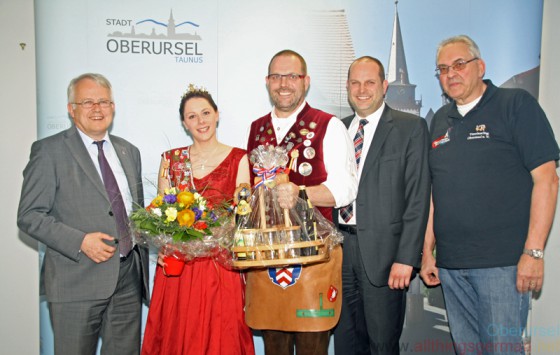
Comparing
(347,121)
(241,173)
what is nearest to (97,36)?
(241,173)

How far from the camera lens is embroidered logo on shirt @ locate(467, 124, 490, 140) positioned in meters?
2.96

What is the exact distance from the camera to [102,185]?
119 inches

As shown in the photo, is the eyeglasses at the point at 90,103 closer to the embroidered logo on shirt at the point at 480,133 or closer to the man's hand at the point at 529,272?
the embroidered logo on shirt at the point at 480,133

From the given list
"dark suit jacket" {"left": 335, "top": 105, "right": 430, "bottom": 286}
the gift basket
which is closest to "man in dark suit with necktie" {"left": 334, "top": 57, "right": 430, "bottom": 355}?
"dark suit jacket" {"left": 335, "top": 105, "right": 430, "bottom": 286}

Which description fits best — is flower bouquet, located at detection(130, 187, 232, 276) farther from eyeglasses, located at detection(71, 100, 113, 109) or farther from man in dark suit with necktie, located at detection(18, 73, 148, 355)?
eyeglasses, located at detection(71, 100, 113, 109)

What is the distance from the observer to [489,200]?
292 cm

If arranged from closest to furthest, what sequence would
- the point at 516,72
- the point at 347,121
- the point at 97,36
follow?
the point at 347,121, the point at 97,36, the point at 516,72

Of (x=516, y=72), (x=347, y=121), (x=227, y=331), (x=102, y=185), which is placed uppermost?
(x=516, y=72)

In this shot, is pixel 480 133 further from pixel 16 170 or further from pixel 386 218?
pixel 16 170

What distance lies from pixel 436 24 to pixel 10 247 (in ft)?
14.8

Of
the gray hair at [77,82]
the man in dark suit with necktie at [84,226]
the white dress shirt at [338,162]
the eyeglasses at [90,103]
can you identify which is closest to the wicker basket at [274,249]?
the white dress shirt at [338,162]

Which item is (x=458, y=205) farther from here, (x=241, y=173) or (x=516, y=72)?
(x=516, y=72)

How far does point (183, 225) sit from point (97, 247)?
724 mm

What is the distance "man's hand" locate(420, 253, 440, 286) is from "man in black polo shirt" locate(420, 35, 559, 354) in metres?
0.24
